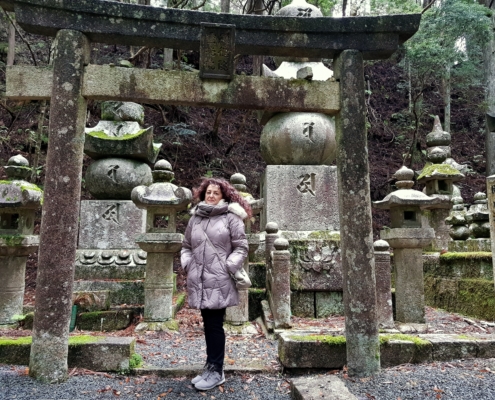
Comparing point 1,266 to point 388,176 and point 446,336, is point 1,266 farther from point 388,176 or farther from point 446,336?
point 388,176

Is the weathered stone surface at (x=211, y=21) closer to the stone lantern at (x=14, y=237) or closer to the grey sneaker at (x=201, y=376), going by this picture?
the stone lantern at (x=14, y=237)

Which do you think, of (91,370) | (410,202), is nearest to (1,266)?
(91,370)

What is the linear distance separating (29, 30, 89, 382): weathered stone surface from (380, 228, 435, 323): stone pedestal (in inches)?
164

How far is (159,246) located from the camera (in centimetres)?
535

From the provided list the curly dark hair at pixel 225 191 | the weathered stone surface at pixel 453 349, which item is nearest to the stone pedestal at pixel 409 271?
the weathered stone surface at pixel 453 349

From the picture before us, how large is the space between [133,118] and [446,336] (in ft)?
20.1

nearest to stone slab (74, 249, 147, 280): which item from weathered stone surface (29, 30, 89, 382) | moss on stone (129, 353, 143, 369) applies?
moss on stone (129, 353, 143, 369)

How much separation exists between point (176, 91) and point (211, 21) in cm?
80

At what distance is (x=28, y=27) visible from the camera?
12.2 ft

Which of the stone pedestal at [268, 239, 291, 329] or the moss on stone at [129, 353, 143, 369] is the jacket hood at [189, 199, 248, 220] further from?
the stone pedestal at [268, 239, 291, 329]

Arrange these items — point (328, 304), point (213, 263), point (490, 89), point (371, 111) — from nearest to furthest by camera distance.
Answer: point (213, 263) → point (328, 304) → point (490, 89) → point (371, 111)

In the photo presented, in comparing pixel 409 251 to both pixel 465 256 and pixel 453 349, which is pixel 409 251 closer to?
pixel 453 349

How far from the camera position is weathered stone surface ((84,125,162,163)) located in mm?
6981

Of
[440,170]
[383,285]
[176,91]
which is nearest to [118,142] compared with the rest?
[176,91]
